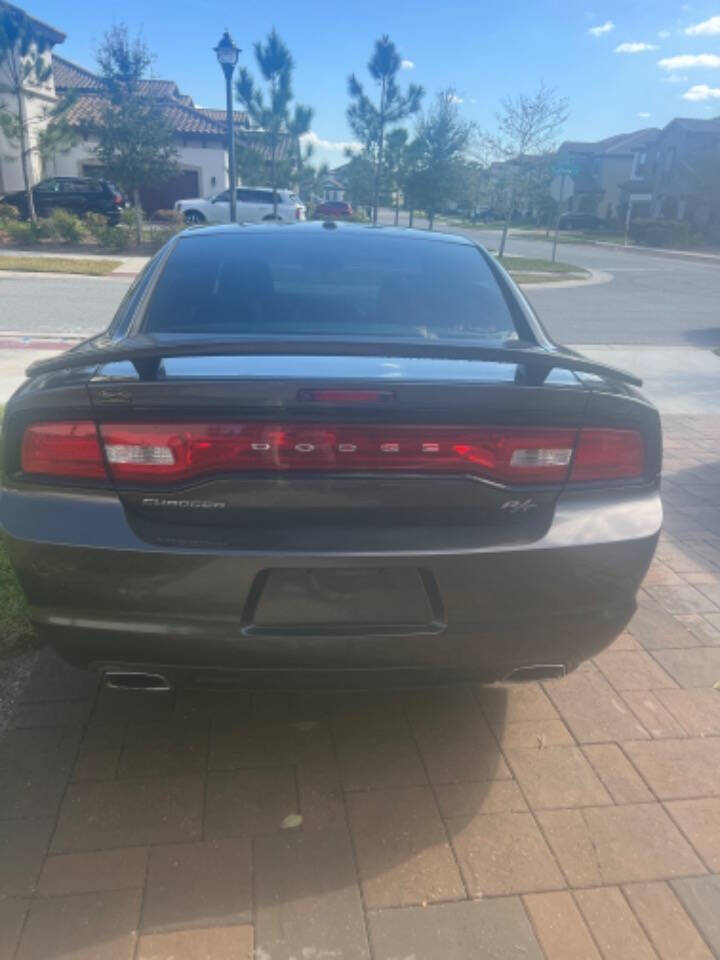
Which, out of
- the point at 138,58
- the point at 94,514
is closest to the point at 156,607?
the point at 94,514

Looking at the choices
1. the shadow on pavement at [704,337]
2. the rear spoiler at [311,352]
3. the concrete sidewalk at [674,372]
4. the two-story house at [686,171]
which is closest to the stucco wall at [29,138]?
the shadow on pavement at [704,337]

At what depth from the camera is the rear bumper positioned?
1.95 m

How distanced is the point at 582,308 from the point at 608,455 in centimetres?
1466

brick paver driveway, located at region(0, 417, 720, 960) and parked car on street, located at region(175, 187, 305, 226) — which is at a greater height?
parked car on street, located at region(175, 187, 305, 226)

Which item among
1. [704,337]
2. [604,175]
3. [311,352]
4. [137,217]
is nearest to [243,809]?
[311,352]

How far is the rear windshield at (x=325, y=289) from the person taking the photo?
283 cm

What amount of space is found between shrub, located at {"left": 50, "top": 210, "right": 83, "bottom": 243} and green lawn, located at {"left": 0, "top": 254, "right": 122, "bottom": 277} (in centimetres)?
331

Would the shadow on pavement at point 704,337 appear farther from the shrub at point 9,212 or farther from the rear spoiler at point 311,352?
the shrub at point 9,212

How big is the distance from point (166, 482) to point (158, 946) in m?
1.14

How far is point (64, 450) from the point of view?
6.54 feet

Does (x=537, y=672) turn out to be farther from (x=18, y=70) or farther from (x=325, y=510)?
(x=18, y=70)

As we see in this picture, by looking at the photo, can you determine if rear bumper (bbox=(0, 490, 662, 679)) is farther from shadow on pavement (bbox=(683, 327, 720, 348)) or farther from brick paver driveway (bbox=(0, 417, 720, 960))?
shadow on pavement (bbox=(683, 327, 720, 348))


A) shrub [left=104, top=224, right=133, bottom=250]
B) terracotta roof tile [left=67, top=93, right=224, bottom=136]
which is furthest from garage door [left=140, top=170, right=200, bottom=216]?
shrub [left=104, top=224, right=133, bottom=250]

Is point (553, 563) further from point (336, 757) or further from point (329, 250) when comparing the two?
point (329, 250)
